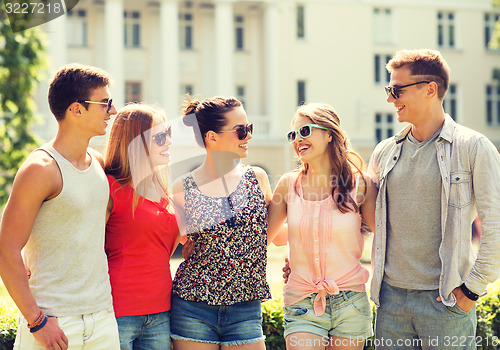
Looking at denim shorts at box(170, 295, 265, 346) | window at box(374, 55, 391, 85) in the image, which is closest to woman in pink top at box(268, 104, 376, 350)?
denim shorts at box(170, 295, 265, 346)

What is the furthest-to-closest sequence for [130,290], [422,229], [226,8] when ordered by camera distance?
[226,8], [422,229], [130,290]

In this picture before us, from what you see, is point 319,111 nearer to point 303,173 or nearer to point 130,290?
point 303,173

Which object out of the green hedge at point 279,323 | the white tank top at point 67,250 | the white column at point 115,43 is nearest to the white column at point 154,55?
the white column at point 115,43

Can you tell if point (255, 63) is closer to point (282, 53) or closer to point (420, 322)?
point (282, 53)

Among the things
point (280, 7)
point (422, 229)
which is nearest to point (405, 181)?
point (422, 229)

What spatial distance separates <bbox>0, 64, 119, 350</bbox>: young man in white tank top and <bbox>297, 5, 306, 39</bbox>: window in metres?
27.6

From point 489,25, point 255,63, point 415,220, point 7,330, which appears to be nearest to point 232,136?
point 415,220

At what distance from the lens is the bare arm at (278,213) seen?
3770 mm

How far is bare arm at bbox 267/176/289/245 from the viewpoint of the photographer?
3.77 meters

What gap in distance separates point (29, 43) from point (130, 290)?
38.7ft

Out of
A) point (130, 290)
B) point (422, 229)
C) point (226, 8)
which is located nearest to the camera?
point (130, 290)

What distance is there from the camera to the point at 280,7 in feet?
95.8

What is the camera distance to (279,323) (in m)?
4.53

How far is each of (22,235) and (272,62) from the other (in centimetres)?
2632
